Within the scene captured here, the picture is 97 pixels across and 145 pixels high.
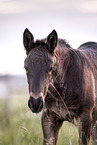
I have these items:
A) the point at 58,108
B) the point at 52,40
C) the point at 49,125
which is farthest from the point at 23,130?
the point at 52,40

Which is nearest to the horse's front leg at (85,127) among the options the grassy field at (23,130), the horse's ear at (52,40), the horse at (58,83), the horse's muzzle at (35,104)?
the horse at (58,83)

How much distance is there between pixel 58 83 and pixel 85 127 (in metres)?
1.01

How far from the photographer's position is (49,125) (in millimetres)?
5203

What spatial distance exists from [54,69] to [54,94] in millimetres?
706

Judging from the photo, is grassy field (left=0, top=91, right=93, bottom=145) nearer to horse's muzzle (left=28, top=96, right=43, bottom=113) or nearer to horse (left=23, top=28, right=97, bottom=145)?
horse (left=23, top=28, right=97, bottom=145)

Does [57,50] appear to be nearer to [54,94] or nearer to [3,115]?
[54,94]

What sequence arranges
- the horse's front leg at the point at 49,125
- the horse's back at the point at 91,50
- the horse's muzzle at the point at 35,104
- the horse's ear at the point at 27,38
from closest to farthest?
the horse's muzzle at the point at 35,104, the horse's ear at the point at 27,38, the horse's front leg at the point at 49,125, the horse's back at the point at 91,50

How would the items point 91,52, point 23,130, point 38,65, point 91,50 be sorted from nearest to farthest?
point 38,65 < point 91,52 < point 91,50 < point 23,130

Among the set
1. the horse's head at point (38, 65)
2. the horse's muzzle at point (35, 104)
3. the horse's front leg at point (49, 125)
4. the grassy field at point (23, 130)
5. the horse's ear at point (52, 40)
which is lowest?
the grassy field at point (23, 130)

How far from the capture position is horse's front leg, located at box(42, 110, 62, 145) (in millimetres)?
5180

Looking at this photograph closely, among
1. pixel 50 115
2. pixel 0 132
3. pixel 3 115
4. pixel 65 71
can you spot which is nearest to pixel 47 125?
pixel 50 115

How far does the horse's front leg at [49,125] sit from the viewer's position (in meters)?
5.18

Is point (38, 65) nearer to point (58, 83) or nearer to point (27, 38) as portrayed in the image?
point (27, 38)

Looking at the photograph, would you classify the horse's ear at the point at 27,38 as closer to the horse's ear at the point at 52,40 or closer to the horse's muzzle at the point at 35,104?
the horse's ear at the point at 52,40
